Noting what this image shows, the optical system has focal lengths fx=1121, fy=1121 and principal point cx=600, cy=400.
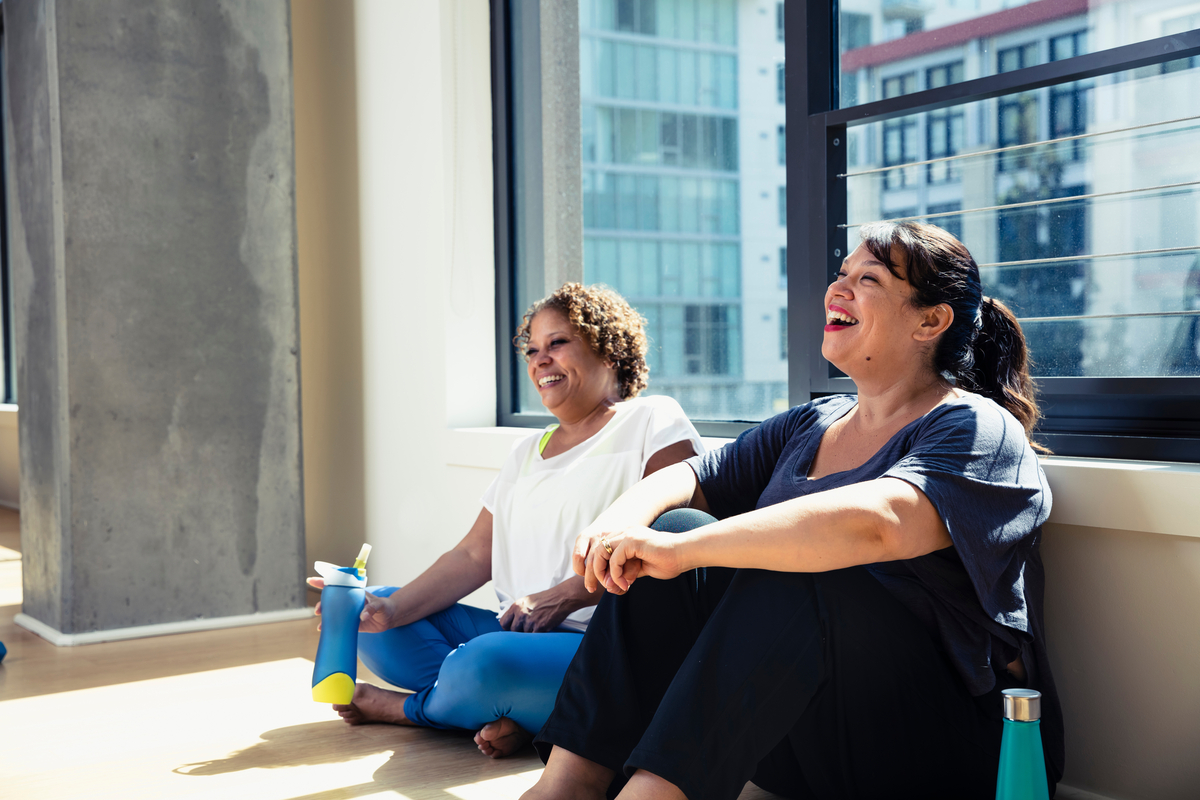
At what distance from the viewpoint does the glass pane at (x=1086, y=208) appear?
177 cm

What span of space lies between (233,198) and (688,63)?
1.36 metres

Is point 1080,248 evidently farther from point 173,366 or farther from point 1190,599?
point 173,366

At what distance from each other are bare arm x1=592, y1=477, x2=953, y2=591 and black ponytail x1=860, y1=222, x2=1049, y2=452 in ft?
1.14

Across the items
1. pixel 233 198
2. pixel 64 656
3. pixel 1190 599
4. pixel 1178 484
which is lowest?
pixel 64 656

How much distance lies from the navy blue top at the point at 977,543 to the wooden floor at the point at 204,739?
50 centimetres

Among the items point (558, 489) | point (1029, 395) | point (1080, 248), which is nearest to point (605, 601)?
point (558, 489)

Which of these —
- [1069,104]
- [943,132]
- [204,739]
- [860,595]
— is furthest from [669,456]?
[204,739]

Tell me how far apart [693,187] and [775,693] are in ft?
5.42

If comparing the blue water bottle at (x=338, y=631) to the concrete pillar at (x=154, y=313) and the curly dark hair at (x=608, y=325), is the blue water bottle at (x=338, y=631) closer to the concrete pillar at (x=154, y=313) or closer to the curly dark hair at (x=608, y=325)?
the curly dark hair at (x=608, y=325)

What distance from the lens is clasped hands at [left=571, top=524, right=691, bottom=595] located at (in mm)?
1414

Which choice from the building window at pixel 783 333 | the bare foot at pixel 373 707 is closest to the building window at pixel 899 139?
the building window at pixel 783 333

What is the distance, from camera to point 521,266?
3289 millimetres

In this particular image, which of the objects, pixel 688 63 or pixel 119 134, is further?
pixel 119 134

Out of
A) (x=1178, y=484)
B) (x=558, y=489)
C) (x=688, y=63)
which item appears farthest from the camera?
(x=688, y=63)
